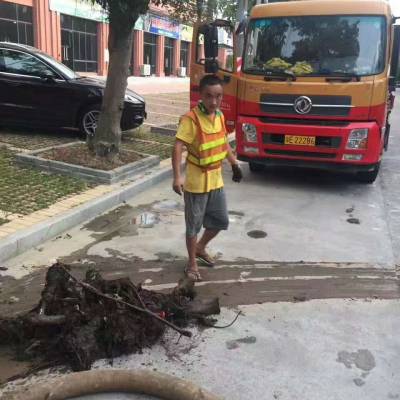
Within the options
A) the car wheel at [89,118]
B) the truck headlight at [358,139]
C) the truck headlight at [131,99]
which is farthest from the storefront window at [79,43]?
the truck headlight at [358,139]

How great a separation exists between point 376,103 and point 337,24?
1338mm

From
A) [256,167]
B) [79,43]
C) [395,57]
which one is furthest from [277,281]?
[79,43]

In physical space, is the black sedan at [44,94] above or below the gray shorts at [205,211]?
above

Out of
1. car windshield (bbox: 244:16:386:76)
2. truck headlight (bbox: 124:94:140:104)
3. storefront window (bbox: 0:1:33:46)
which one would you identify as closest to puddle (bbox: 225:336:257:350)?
car windshield (bbox: 244:16:386:76)

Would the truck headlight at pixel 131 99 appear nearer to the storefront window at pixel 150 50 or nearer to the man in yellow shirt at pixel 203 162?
the man in yellow shirt at pixel 203 162

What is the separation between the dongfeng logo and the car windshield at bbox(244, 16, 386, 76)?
1.34 feet

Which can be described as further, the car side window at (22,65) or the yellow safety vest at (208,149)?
the car side window at (22,65)

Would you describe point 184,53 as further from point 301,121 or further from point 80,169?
point 80,169

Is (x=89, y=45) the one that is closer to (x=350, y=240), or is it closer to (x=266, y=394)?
(x=350, y=240)

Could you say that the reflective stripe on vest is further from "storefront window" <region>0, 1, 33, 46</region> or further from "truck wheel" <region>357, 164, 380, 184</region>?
"storefront window" <region>0, 1, 33, 46</region>

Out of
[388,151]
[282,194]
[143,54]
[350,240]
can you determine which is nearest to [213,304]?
[350,240]

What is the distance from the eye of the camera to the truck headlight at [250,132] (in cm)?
767

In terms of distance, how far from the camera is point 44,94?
945 cm

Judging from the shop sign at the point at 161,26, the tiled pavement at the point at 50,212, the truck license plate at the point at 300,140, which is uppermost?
the shop sign at the point at 161,26
